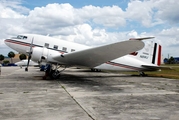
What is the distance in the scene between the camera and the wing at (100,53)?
33.7ft

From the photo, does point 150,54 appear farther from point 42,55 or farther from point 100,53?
point 42,55

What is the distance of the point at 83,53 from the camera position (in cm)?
1254

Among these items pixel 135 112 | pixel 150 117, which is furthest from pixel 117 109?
pixel 150 117

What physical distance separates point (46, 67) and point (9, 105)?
9.18 meters

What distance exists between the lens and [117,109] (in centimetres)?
612

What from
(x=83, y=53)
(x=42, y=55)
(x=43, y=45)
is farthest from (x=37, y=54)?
(x=83, y=53)

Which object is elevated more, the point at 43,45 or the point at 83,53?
the point at 43,45

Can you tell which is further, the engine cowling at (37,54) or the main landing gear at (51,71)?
the main landing gear at (51,71)

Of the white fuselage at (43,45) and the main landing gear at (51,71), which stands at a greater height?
the white fuselage at (43,45)

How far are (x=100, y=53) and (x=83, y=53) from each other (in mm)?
1129

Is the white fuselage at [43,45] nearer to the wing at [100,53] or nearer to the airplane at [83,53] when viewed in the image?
the airplane at [83,53]

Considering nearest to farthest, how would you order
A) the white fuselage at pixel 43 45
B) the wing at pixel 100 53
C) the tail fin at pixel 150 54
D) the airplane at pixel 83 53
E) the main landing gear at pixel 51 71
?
the wing at pixel 100 53 → the airplane at pixel 83 53 → the white fuselage at pixel 43 45 → the main landing gear at pixel 51 71 → the tail fin at pixel 150 54

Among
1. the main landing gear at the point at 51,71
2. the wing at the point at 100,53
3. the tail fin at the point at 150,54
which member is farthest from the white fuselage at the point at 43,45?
the tail fin at the point at 150,54

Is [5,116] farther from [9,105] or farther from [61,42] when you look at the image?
[61,42]
